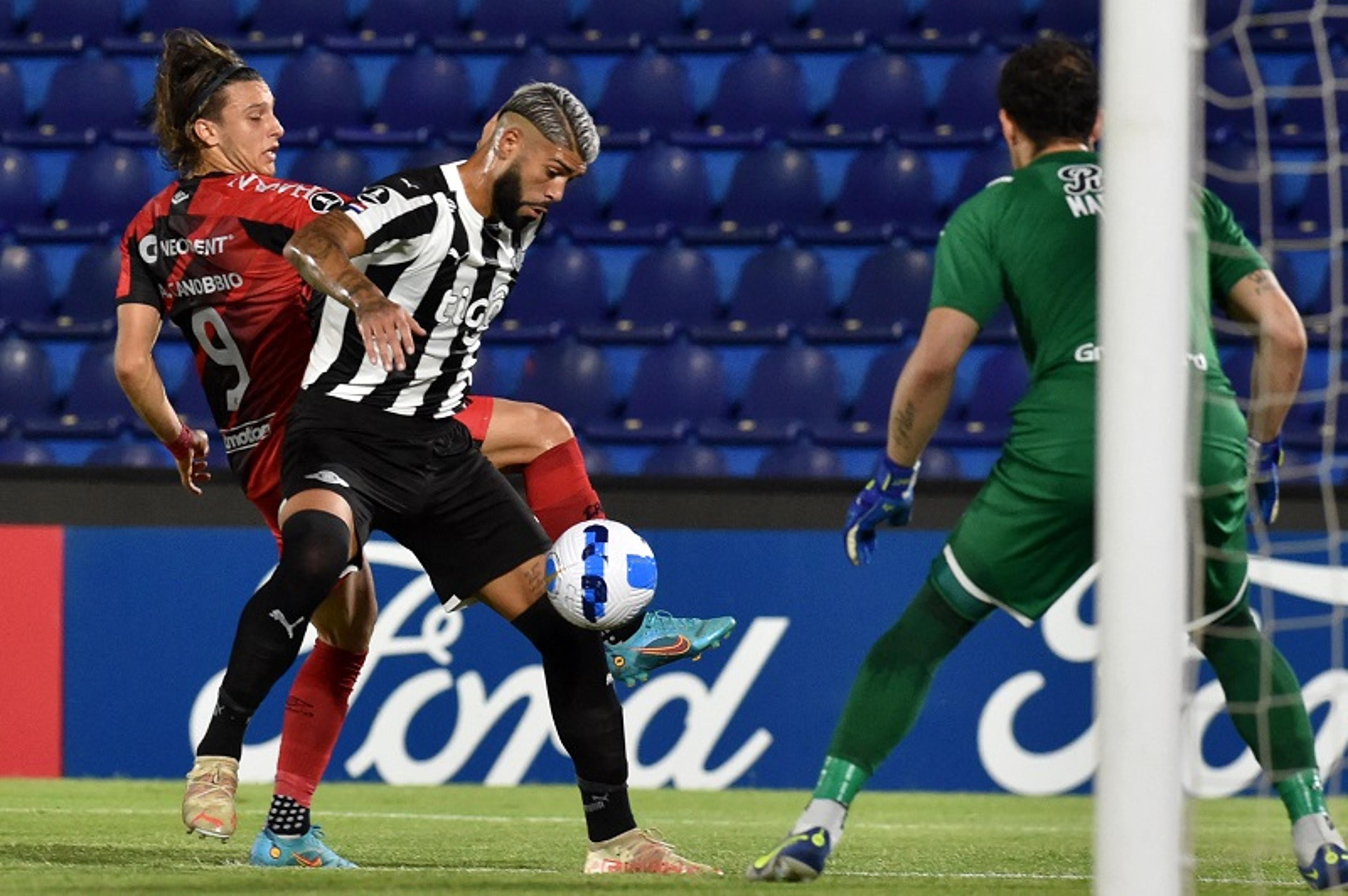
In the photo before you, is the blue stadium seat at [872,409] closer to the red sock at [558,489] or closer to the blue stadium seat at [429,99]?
the blue stadium seat at [429,99]

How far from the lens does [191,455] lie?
5277 mm

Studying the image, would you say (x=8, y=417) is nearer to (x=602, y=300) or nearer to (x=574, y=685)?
(x=602, y=300)

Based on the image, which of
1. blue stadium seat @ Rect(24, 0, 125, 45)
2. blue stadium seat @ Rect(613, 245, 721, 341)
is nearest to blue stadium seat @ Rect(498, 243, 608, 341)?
blue stadium seat @ Rect(613, 245, 721, 341)

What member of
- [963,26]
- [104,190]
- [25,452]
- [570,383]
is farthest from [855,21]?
[25,452]

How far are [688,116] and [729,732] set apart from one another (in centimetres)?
403

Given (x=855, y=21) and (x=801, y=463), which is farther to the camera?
(x=855, y=21)

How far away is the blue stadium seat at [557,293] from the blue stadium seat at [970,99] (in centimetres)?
176

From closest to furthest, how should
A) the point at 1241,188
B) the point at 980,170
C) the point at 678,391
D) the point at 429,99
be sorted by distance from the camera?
the point at 678,391
the point at 1241,188
the point at 980,170
the point at 429,99

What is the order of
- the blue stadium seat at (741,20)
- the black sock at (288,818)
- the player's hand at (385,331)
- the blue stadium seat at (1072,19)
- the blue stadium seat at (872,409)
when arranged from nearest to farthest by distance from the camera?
the player's hand at (385,331), the black sock at (288,818), the blue stadium seat at (872,409), the blue stadium seat at (1072,19), the blue stadium seat at (741,20)

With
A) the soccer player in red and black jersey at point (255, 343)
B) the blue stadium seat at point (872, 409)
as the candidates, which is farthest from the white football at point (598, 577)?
the blue stadium seat at point (872, 409)

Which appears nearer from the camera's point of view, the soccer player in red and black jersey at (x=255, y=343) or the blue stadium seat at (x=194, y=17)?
the soccer player in red and black jersey at (x=255, y=343)

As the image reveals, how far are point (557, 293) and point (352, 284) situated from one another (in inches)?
224

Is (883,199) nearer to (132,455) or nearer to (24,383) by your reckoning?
(132,455)

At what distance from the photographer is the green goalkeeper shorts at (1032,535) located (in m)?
4.04
